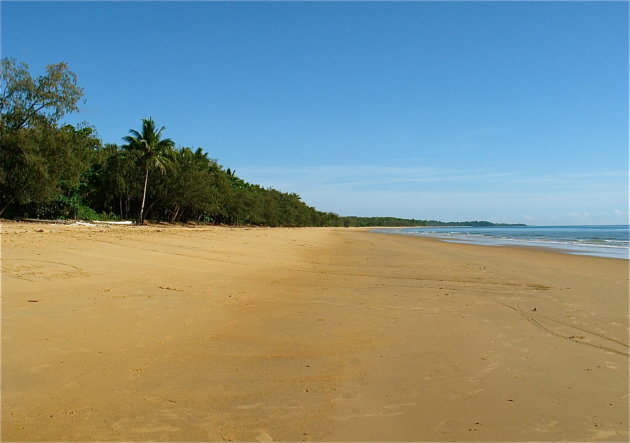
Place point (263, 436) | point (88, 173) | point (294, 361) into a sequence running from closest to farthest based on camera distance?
point (263, 436), point (294, 361), point (88, 173)

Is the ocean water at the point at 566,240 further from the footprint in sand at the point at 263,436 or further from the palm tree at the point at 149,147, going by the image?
the palm tree at the point at 149,147

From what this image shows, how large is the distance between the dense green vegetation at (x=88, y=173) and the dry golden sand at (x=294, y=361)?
815 inches

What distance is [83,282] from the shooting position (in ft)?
23.7

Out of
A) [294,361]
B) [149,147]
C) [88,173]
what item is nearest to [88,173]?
[88,173]

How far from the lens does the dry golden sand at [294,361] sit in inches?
118

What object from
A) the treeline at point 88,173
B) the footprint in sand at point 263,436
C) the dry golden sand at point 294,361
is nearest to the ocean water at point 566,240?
the dry golden sand at point 294,361

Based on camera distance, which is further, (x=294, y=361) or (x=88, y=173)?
(x=88, y=173)

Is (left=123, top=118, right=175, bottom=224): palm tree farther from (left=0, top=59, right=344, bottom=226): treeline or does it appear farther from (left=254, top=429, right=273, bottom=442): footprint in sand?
(left=254, top=429, right=273, bottom=442): footprint in sand

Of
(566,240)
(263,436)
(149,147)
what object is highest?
(149,147)

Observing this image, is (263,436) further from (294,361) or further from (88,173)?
(88,173)

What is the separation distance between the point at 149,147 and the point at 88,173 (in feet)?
20.7

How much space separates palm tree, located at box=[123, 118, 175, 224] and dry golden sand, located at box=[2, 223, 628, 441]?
113ft

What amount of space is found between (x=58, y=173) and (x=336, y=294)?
1002 inches

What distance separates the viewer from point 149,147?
4116cm
